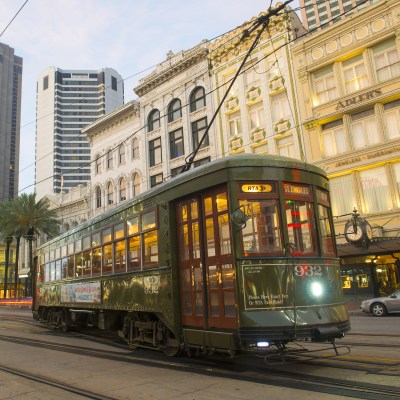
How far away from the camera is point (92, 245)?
444 inches

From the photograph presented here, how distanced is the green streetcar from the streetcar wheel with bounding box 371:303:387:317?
1126 cm

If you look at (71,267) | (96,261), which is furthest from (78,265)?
(96,261)

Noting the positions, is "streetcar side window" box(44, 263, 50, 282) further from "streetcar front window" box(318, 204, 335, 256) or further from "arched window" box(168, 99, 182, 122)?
"arched window" box(168, 99, 182, 122)

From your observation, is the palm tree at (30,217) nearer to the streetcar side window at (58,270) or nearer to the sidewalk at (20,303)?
the sidewalk at (20,303)

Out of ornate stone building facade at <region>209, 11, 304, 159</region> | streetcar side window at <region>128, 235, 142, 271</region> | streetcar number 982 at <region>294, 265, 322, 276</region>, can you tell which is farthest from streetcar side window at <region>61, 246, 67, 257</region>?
ornate stone building facade at <region>209, 11, 304, 159</region>

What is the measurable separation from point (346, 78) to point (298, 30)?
5.32 meters

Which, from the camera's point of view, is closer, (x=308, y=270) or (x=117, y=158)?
(x=308, y=270)

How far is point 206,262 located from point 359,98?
18.2m

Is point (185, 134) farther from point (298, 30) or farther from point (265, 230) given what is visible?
point (265, 230)

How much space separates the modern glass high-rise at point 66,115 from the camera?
466 ft

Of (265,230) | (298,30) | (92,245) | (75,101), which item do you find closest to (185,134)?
(298,30)

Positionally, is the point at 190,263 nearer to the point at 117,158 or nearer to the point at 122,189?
the point at 122,189

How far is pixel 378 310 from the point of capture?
55.9ft

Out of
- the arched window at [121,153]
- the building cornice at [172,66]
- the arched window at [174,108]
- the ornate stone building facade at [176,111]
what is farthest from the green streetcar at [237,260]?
the arched window at [121,153]
